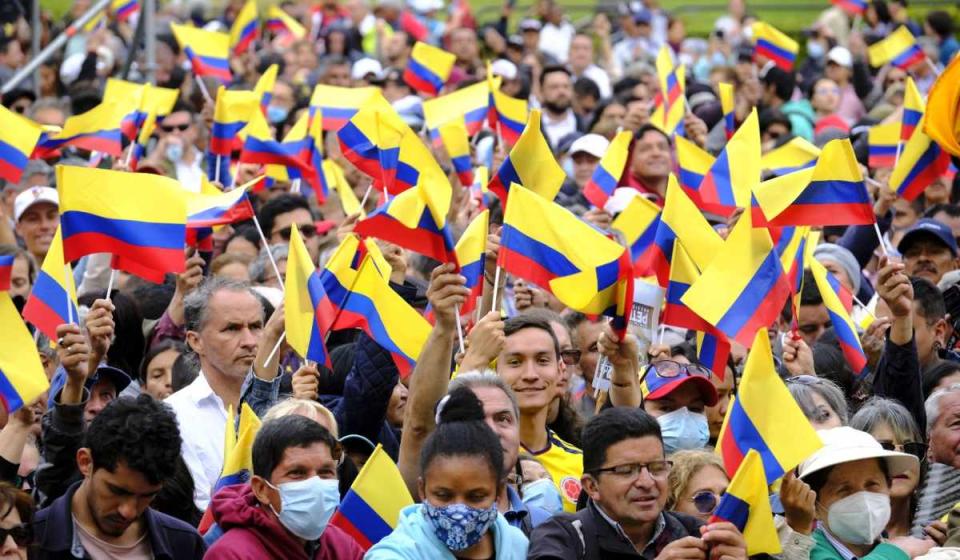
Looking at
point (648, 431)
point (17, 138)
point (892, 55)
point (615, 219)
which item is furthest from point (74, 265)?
point (892, 55)

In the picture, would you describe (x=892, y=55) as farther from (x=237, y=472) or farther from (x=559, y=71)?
(x=237, y=472)

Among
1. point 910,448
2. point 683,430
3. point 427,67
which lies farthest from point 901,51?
point 910,448

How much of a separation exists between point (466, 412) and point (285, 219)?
4.81 m

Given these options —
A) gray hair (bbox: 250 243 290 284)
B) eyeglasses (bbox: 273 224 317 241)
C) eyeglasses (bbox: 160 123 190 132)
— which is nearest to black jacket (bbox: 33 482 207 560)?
gray hair (bbox: 250 243 290 284)

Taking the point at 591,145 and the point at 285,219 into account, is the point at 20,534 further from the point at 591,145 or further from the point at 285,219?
the point at 591,145

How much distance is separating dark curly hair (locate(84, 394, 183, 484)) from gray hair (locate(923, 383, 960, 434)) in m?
3.34

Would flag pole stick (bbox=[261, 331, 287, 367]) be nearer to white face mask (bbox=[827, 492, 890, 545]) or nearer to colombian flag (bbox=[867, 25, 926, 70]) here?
white face mask (bbox=[827, 492, 890, 545])

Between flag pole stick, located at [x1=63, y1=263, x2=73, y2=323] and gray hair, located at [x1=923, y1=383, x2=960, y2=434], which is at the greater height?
gray hair, located at [x1=923, y1=383, x2=960, y2=434]

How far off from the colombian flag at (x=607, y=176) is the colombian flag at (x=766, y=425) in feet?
15.8

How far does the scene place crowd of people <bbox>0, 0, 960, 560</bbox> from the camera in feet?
20.5

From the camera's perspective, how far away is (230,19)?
23.4 meters

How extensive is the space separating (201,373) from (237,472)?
4.39 feet

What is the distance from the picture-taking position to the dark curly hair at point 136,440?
20.3ft

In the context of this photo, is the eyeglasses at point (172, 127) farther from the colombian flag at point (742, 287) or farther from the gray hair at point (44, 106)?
the colombian flag at point (742, 287)
